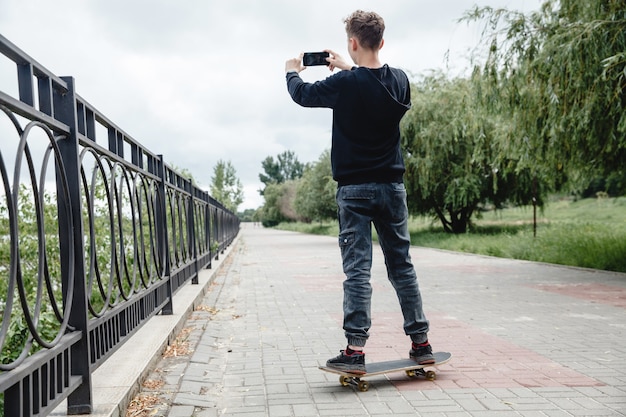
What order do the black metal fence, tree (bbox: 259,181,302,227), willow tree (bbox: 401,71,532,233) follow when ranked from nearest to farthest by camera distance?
the black metal fence → willow tree (bbox: 401,71,532,233) → tree (bbox: 259,181,302,227)

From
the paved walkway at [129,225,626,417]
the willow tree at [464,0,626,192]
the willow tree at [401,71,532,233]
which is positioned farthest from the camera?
the willow tree at [401,71,532,233]

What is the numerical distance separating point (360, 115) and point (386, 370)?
1.50 m

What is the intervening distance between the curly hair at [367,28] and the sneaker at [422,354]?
1827mm

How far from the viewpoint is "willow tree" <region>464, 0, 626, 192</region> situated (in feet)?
30.0

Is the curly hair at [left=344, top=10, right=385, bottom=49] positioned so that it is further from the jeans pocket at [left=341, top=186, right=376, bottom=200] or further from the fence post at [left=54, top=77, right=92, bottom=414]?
the fence post at [left=54, top=77, right=92, bottom=414]

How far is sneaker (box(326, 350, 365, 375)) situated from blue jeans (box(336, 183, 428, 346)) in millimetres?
75

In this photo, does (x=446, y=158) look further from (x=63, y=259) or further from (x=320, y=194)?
(x=63, y=259)

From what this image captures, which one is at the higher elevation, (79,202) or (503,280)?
(79,202)

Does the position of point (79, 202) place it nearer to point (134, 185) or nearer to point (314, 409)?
point (314, 409)

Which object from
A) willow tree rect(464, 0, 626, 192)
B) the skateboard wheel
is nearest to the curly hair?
→ the skateboard wheel

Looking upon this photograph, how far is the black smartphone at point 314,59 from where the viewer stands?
3.94 meters

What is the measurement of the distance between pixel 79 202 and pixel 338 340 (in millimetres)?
2940

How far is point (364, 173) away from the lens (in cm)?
378

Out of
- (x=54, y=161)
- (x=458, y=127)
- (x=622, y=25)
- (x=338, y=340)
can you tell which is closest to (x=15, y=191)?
(x=54, y=161)
